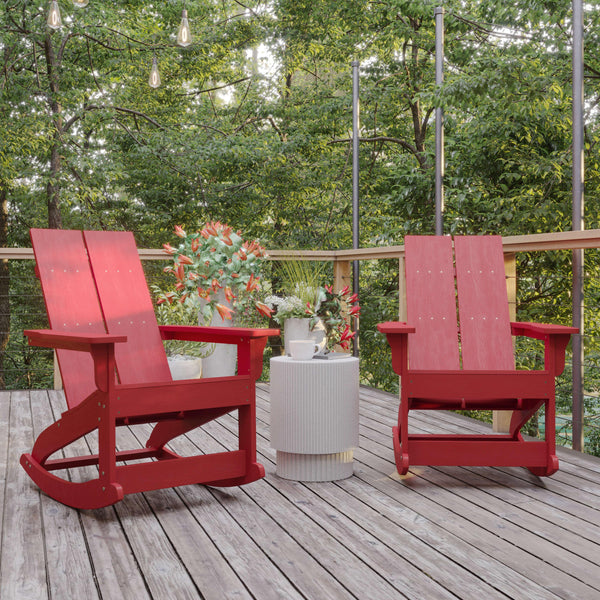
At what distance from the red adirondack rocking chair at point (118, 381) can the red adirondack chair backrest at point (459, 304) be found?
821mm

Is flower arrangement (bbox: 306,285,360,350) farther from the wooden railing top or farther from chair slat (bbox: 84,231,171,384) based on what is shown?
chair slat (bbox: 84,231,171,384)

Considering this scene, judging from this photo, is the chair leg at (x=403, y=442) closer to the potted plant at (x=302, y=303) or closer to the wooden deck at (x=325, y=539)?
the wooden deck at (x=325, y=539)

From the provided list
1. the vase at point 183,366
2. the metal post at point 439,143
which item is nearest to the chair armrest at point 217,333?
the vase at point 183,366

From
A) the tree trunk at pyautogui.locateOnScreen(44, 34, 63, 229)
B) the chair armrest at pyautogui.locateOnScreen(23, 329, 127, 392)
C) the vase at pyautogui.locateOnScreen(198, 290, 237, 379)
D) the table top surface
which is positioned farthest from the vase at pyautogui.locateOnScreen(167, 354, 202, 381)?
the tree trunk at pyautogui.locateOnScreen(44, 34, 63, 229)

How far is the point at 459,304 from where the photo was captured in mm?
3021

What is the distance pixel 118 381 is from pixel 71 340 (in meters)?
0.59

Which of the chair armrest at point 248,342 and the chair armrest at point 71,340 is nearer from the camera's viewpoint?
the chair armrest at point 71,340

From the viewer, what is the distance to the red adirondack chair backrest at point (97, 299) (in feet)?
8.68

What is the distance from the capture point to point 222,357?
4.84 meters

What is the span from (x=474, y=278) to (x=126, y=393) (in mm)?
1640

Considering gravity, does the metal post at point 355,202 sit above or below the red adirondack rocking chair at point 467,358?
above

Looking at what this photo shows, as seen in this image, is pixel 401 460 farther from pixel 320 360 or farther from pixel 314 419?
pixel 320 360

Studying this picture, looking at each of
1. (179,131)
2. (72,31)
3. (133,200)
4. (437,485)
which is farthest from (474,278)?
(133,200)

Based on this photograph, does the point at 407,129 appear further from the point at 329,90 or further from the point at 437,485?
the point at 437,485
